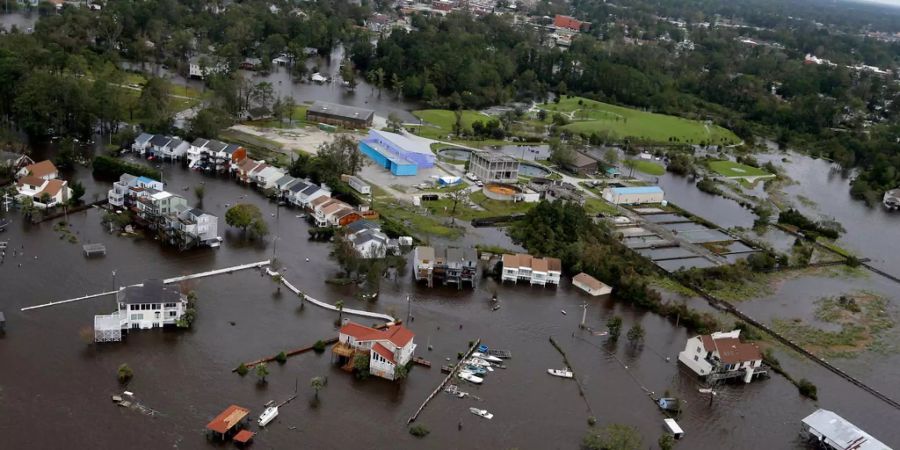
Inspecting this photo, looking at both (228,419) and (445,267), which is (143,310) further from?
(445,267)

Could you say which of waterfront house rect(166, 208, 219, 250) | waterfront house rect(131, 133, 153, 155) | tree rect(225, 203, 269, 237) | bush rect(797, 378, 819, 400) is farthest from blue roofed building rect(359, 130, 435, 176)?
bush rect(797, 378, 819, 400)

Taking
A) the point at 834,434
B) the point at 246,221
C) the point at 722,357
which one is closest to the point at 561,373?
the point at 722,357

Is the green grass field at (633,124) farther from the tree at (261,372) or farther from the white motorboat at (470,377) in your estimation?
the tree at (261,372)

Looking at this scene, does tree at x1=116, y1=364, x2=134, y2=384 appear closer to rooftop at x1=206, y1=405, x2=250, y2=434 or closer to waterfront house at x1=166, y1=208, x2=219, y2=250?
rooftop at x1=206, y1=405, x2=250, y2=434

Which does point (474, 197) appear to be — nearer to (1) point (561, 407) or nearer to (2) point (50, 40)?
(1) point (561, 407)

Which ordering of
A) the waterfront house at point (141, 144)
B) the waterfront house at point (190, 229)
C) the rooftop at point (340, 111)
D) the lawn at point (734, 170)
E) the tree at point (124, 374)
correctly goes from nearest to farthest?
1. the tree at point (124, 374)
2. the waterfront house at point (190, 229)
3. the waterfront house at point (141, 144)
4. the lawn at point (734, 170)
5. the rooftop at point (340, 111)

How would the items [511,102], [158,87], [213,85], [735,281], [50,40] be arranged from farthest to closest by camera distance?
[511,102], [50,40], [213,85], [158,87], [735,281]

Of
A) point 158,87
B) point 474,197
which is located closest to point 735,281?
point 474,197

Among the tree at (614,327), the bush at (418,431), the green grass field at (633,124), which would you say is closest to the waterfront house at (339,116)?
the green grass field at (633,124)
